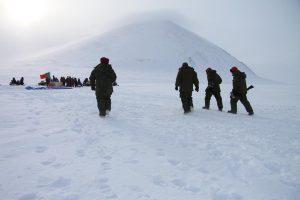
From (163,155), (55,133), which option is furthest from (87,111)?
(163,155)

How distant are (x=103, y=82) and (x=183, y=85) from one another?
9.65 ft

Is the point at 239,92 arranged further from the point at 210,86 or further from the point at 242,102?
the point at 210,86

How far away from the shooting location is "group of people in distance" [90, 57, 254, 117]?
10.1 meters

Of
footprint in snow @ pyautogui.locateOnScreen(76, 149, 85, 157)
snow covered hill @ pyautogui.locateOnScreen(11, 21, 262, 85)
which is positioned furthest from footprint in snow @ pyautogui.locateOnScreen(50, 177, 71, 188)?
snow covered hill @ pyautogui.locateOnScreen(11, 21, 262, 85)

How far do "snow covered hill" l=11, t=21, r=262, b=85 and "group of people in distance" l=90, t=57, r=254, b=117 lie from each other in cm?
7747

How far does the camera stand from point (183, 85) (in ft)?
37.3

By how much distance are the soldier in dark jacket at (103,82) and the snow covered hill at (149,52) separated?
7953 cm

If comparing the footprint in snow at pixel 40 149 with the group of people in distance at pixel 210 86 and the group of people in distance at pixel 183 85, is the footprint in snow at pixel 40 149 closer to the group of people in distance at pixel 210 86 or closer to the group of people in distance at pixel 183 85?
the group of people in distance at pixel 183 85

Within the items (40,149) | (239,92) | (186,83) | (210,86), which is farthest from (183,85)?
(40,149)

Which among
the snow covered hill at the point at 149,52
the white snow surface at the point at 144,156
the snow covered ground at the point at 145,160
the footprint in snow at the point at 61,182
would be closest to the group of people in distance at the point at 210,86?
the white snow surface at the point at 144,156

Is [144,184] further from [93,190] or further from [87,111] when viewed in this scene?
[87,111]

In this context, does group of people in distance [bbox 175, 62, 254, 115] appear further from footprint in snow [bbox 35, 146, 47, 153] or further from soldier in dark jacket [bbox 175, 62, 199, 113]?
footprint in snow [bbox 35, 146, 47, 153]

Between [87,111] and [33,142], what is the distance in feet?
14.8

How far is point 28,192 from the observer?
421 cm
